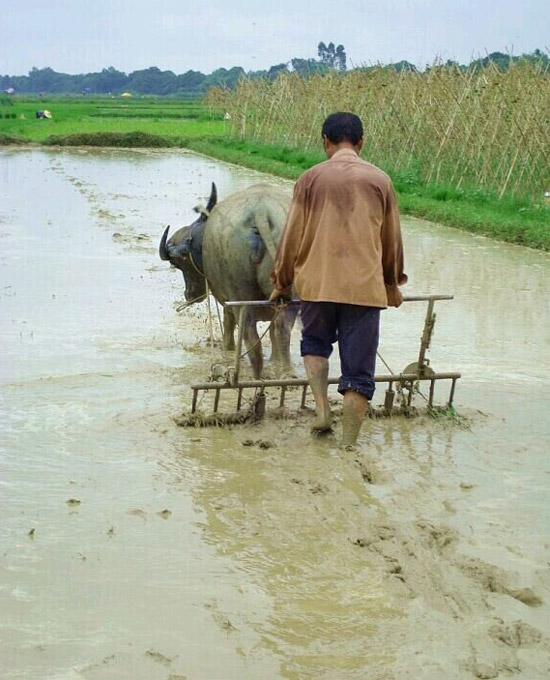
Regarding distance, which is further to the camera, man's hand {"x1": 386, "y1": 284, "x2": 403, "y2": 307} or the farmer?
man's hand {"x1": 386, "y1": 284, "x2": 403, "y2": 307}

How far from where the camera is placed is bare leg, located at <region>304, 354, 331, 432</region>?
17.1 ft

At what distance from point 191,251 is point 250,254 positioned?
103 centimetres

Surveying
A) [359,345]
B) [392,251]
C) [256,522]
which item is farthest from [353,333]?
[256,522]

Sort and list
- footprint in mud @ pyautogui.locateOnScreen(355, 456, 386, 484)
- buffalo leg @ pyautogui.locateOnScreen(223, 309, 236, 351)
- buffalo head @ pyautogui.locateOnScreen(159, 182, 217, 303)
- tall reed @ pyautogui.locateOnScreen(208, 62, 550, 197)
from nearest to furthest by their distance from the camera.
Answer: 1. footprint in mud @ pyautogui.locateOnScreen(355, 456, 386, 484)
2. buffalo head @ pyautogui.locateOnScreen(159, 182, 217, 303)
3. buffalo leg @ pyautogui.locateOnScreen(223, 309, 236, 351)
4. tall reed @ pyautogui.locateOnScreen(208, 62, 550, 197)

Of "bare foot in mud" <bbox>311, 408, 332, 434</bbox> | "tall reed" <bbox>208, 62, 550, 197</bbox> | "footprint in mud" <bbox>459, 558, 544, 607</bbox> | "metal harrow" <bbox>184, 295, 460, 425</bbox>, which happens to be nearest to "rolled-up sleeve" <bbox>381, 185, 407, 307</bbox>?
"metal harrow" <bbox>184, 295, 460, 425</bbox>

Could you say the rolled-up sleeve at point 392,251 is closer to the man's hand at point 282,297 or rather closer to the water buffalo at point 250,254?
the man's hand at point 282,297

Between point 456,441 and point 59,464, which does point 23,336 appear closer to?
point 59,464

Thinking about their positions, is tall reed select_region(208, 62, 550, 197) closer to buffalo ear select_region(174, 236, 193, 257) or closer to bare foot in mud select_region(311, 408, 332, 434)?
buffalo ear select_region(174, 236, 193, 257)

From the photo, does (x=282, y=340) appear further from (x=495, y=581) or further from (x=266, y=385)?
(x=495, y=581)

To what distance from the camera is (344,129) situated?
514cm

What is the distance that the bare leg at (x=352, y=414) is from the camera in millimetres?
5086

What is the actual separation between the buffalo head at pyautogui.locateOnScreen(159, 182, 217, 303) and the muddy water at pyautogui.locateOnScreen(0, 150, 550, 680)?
455 millimetres

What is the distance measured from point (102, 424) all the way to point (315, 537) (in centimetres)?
195

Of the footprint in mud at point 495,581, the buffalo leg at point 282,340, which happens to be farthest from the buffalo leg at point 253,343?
the footprint in mud at point 495,581
